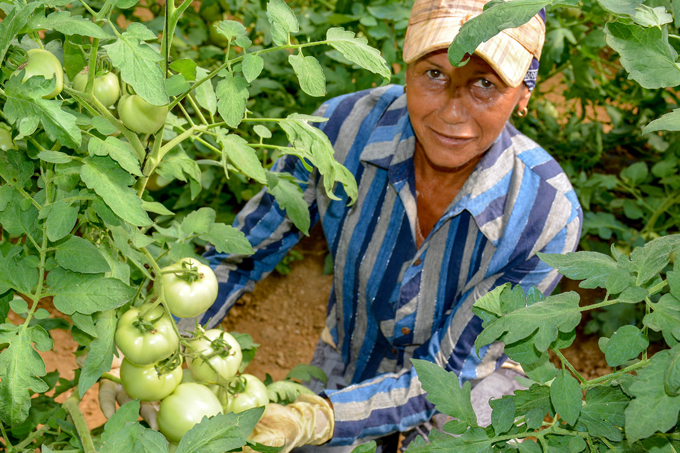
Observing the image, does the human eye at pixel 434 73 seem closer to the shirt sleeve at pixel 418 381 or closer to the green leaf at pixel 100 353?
the shirt sleeve at pixel 418 381

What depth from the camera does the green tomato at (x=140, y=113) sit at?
80 cm

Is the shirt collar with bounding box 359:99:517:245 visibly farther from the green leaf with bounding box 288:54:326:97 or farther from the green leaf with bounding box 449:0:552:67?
the green leaf with bounding box 449:0:552:67

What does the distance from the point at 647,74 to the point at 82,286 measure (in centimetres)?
66

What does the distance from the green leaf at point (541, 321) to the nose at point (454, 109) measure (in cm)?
76

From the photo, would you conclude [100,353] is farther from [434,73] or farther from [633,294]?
[434,73]

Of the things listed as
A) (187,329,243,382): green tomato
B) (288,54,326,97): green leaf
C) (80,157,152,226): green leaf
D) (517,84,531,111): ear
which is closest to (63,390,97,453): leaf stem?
(187,329,243,382): green tomato

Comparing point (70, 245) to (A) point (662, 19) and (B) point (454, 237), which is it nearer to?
(A) point (662, 19)

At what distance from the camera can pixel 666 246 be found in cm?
62

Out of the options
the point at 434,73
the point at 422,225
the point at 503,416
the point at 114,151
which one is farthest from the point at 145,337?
the point at 422,225

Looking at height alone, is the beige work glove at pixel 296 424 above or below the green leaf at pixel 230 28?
below

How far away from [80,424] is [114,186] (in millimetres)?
446

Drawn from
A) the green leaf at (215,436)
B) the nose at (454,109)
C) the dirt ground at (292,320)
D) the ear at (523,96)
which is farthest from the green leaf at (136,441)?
the dirt ground at (292,320)

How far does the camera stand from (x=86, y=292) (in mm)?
775

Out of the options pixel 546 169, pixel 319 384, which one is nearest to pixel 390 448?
pixel 319 384
